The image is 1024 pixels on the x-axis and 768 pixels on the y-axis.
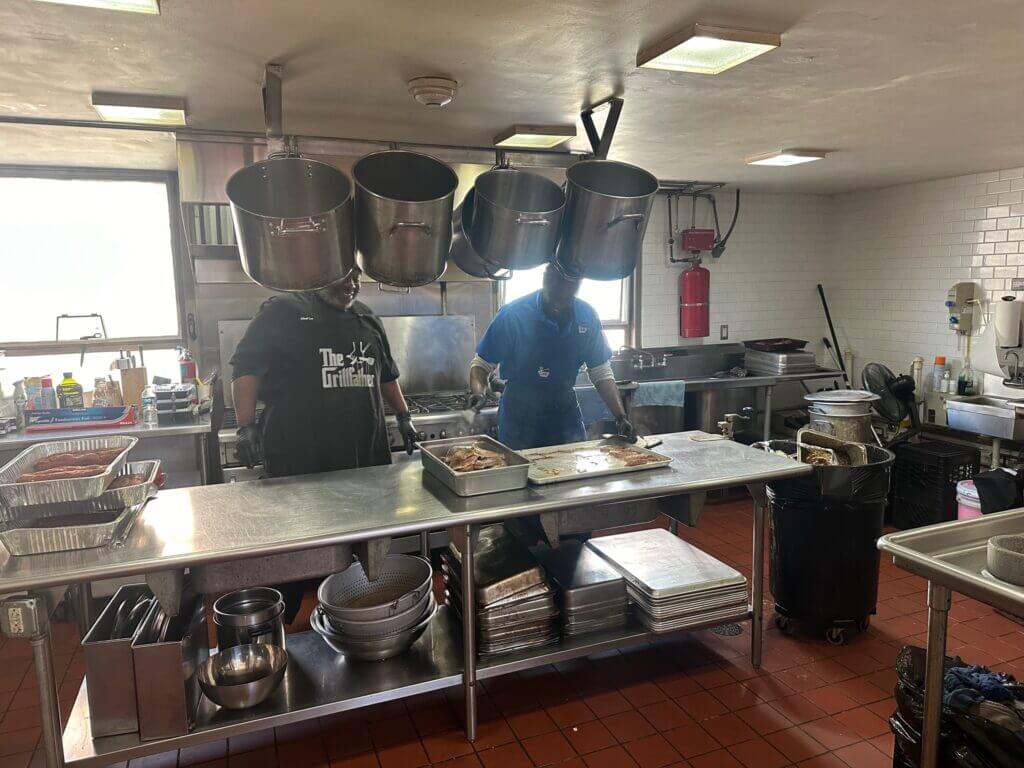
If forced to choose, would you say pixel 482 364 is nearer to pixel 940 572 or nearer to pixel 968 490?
pixel 940 572

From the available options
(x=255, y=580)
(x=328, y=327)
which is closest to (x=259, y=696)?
(x=255, y=580)

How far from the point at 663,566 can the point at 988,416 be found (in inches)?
125

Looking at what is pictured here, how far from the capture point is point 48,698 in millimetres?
Result: 2105

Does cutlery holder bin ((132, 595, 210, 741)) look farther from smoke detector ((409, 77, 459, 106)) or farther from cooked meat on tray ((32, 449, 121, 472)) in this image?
smoke detector ((409, 77, 459, 106))

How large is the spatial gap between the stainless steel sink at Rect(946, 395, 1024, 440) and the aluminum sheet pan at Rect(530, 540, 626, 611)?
331 cm

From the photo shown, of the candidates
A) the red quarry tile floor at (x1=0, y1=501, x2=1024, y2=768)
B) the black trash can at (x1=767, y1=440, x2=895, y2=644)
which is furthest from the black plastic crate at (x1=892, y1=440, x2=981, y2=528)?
the black trash can at (x1=767, y1=440, x2=895, y2=644)

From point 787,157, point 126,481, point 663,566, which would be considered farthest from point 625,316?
point 126,481

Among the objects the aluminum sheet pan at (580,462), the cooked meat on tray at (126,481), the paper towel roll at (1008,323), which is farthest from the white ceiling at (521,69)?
the aluminum sheet pan at (580,462)

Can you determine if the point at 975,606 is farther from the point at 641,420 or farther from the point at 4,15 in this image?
the point at 4,15

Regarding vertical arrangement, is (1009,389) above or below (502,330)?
below

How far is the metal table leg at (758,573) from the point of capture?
3.11 meters

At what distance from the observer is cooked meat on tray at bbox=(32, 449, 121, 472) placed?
2.46 m

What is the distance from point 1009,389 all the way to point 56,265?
717 centimetres

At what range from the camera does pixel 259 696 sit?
250cm
